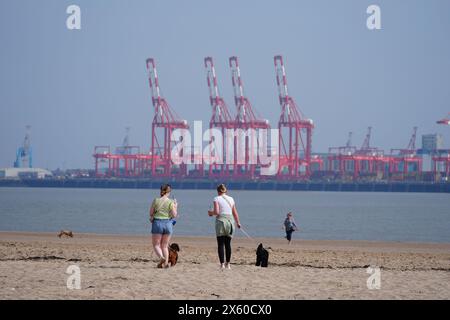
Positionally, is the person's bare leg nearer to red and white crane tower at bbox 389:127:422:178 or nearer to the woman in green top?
the woman in green top

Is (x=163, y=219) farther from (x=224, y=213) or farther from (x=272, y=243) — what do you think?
(x=272, y=243)

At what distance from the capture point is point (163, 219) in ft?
36.9

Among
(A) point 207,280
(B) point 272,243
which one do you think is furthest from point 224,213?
(B) point 272,243

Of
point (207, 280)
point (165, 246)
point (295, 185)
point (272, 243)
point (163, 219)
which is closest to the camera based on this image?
point (207, 280)

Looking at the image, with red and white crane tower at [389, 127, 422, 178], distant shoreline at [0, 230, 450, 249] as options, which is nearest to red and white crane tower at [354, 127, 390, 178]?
red and white crane tower at [389, 127, 422, 178]

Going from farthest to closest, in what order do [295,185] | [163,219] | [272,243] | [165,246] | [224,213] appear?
1. [295,185]
2. [272,243]
3. [165,246]
4. [163,219]
5. [224,213]

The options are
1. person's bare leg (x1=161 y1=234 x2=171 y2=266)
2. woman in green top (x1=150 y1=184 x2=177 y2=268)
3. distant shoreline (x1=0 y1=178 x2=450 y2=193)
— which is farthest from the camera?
distant shoreline (x1=0 y1=178 x2=450 y2=193)

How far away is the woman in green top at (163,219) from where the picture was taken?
36.7 ft

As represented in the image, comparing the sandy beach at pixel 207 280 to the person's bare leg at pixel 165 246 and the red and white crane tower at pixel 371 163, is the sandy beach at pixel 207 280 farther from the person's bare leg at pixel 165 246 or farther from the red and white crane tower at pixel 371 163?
the red and white crane tower at pixel 371 163

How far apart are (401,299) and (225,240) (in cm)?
282

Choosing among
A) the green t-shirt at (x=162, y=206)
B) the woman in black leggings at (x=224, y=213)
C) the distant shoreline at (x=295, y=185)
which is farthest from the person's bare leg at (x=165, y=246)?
the distant shoreline at (x=295, y=185)

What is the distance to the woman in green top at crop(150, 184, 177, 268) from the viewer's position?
1117cm

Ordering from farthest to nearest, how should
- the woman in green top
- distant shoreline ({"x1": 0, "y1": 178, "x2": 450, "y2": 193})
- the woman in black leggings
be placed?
distant shoreline ({"x1": 0, "y1": 178, "x2": 450, "y2": 193}) < the woman in green top < the woman in black leggings
